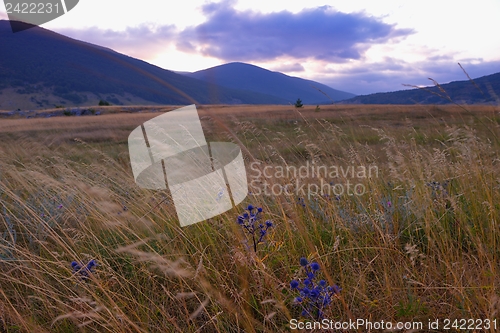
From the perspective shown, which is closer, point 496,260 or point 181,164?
point 496,260

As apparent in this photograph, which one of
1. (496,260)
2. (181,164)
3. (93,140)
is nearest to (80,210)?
(181,164)

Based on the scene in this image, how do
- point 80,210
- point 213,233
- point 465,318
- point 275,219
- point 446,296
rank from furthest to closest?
1. point 80,210
2. point 275,219
3. point 213,233
4. point 446,296
5. point 465,318

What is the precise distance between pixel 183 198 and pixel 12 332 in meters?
1.33

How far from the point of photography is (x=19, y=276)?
201 cm

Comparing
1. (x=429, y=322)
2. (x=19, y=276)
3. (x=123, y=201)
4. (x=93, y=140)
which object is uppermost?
(x=93, y=140)

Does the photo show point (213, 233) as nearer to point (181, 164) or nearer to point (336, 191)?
point (336, 191)

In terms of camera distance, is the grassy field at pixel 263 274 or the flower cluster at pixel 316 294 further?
the grassy field at pixel 263 274

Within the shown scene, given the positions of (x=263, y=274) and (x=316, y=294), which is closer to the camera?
(x=316, y=294)

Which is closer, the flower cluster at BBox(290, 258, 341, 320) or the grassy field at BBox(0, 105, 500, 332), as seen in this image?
the flower cluster at BBox(290, 258, 341, 320)

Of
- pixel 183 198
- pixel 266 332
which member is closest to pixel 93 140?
pixel 183 198

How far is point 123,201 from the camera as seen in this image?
3035 mm

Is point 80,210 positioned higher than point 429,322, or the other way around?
point 80,210

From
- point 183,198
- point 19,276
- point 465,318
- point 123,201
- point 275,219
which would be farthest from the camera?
point 123,201

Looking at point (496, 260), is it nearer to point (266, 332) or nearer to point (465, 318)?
point (465, 318)
